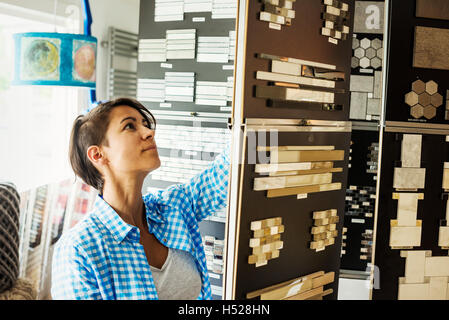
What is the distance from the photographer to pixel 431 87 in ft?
6.99

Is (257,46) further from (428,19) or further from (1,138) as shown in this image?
(1,138)

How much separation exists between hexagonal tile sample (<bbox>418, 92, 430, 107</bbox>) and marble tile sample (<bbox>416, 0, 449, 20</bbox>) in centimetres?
34

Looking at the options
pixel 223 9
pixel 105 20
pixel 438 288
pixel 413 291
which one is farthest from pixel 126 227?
pixel 105 20

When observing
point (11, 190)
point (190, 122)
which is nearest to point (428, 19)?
point (190, 122)

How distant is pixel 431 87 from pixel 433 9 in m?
0.34

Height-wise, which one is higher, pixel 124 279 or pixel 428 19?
pixel 428 19

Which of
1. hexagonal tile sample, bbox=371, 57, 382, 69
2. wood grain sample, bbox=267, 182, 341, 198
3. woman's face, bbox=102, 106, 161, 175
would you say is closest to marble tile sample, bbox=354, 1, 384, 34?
hexagonal tile sample, bbox=371, 57, 382, 69

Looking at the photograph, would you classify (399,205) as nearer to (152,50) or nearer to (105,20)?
(152,50)

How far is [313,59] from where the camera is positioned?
6.42 ft

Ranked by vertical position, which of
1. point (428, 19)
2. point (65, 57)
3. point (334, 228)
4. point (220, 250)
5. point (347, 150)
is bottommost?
point (220, 250)

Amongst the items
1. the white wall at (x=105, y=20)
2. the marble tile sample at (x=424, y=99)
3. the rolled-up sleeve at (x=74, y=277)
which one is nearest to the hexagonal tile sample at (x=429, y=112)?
the marble tile sample at (x=424, y=99)

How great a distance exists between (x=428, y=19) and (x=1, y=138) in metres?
2.35

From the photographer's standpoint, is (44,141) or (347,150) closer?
(347,150)

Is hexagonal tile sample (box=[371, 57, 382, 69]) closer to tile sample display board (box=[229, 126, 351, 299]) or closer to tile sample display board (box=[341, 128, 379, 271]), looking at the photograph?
tile sample display board (box=[341, 128, 379, 271])
